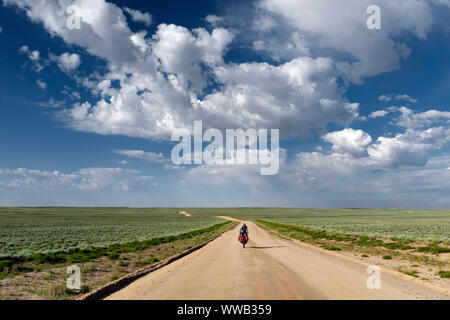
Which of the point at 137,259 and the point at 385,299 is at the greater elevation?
the point at 385,299

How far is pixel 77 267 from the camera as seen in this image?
15203 mm

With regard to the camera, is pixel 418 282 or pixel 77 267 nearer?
pixel 418 282

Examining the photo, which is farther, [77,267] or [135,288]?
[77,267]
